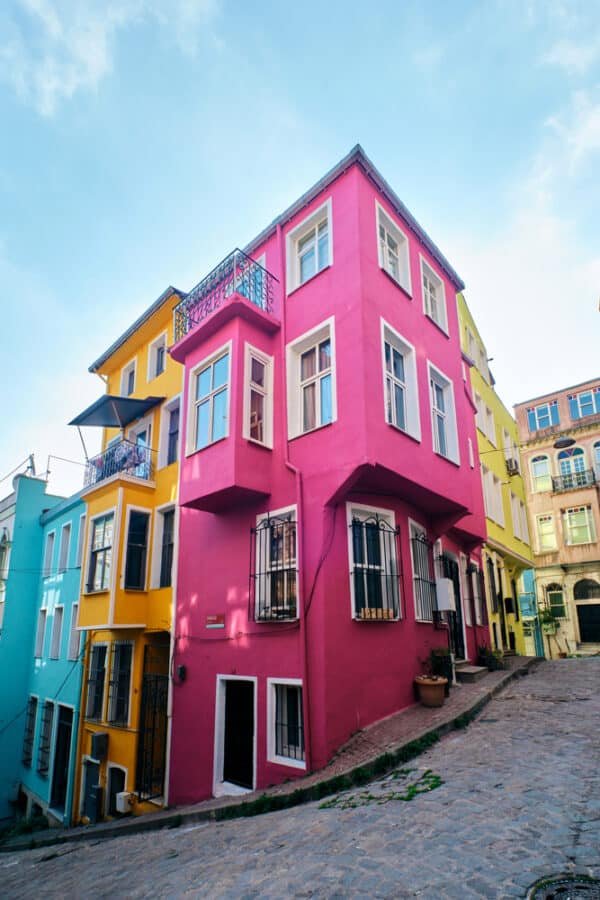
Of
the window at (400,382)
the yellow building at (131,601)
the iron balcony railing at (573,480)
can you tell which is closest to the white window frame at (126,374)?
the yellow building at (131,601)

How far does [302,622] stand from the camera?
8.85 m

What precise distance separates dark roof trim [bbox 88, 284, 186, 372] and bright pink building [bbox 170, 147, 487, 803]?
2.72m

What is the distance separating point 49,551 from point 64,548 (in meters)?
1.57

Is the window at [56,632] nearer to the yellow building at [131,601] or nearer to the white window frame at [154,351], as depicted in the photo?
the yellow building at [131,601]

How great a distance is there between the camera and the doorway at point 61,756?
15.8m

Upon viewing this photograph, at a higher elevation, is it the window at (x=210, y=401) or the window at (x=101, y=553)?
the window at (x=210, y=401)

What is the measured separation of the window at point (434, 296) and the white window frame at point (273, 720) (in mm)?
8917

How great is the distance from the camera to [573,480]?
3366cm

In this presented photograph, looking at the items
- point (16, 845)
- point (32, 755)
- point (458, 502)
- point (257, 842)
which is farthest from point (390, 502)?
point (32, 755)

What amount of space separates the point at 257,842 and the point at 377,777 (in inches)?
83.8

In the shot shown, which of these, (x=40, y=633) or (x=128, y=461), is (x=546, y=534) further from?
(x=40, y=633)

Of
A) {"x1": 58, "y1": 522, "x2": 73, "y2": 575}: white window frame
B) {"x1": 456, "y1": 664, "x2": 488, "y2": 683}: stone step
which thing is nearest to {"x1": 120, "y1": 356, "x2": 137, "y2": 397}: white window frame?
{"x1": 58, "y1": 522, "x2": 73, "y2": 575}: white window frame

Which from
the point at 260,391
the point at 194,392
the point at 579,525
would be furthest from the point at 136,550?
the point at 579,525

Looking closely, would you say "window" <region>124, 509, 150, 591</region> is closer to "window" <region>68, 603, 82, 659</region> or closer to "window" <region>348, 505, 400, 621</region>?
"window" <region>68, 603, 82, 659</region>
